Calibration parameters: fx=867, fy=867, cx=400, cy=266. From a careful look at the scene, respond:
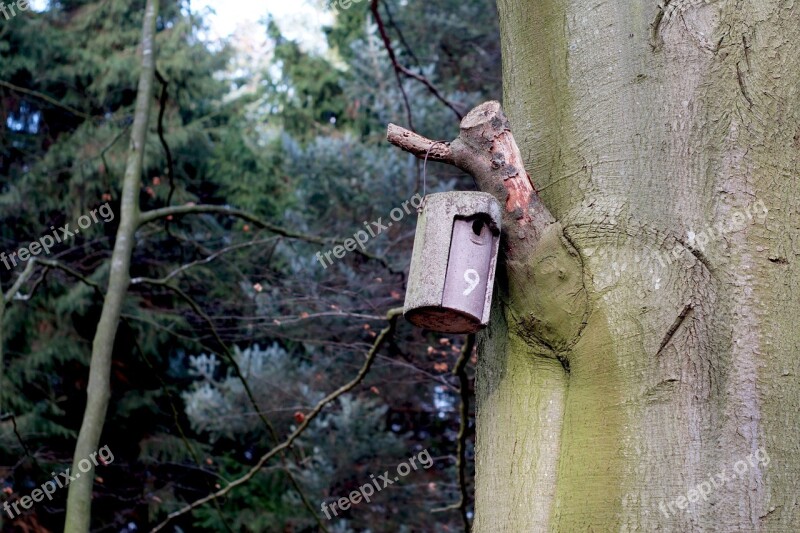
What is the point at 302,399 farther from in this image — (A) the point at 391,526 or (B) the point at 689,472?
(B) the point at 689,472

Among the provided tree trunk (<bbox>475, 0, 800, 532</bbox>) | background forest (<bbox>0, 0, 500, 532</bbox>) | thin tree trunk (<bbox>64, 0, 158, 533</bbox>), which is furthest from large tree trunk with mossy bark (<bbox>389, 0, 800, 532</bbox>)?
background forest (<bbox>0, 0, 500, 532</bbox>)

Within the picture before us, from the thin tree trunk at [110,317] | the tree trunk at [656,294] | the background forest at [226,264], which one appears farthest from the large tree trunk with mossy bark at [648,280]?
the background forest at [226,264]

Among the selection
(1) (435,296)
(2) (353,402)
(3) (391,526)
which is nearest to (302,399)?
(2) (353,402)

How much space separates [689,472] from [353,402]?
6272 millimetres

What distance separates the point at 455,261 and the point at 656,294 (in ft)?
1.37

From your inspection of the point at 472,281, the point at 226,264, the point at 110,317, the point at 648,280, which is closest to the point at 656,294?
A: the point at 648,280

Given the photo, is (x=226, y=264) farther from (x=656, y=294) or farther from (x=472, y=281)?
(x=656, y=294)

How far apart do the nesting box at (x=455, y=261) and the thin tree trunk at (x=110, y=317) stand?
107 inches

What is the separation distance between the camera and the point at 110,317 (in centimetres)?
419

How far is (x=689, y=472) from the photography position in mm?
1395

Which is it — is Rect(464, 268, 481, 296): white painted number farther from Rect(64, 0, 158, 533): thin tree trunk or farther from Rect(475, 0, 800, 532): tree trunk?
Rect(64, 0, 158, 533): thin tree trunk

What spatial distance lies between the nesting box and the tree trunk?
2.7 inches

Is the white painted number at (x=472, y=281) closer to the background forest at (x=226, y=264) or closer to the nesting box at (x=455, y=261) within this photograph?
the nesting box at (x=455, y=261)

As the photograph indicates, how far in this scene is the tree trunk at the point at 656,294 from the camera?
55.6 inches
